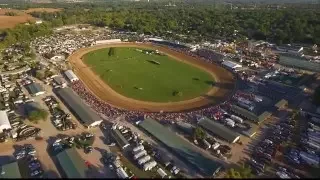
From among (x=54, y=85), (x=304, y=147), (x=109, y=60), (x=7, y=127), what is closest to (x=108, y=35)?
(x=109, y=60)

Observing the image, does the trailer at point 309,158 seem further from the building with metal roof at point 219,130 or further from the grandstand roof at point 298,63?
the grandstand roof at point 298,63

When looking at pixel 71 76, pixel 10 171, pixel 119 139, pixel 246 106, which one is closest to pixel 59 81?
pixel 71 76

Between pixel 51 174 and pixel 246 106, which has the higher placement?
pixel 246 106

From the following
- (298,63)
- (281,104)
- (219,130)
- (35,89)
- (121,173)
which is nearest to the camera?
(121,173)

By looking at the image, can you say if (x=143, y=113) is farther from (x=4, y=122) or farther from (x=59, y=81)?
Result: (x=59, y=81)

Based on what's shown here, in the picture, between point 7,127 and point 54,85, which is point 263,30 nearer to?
point 54,85

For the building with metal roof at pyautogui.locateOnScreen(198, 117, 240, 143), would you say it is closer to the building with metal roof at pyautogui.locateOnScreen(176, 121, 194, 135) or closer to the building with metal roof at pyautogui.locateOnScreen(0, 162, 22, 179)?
the building with metal roof at pyautogui.locateOnScreen(176, 121, 194, 135)

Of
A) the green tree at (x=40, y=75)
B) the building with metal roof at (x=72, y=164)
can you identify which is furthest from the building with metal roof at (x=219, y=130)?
the green tree at (x=40, y=75)
